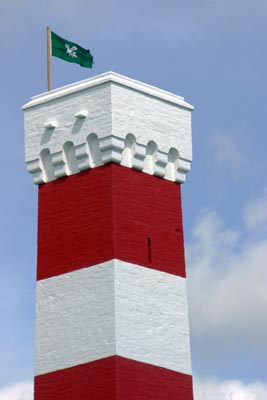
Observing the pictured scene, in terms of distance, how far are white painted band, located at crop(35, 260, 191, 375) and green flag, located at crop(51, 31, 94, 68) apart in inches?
223

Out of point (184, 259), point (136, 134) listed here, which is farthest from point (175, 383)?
point (136, 134)

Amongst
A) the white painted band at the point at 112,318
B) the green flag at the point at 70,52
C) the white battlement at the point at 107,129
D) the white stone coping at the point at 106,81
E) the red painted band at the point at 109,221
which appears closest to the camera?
the white painted band at the point at 112,318

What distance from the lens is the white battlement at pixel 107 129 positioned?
123 ft

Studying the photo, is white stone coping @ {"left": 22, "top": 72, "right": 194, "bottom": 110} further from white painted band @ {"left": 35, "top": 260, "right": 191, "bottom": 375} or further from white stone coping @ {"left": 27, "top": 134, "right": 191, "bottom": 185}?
white painted band @ {"left": 35, "top": 260, "right": 191, "bottom": 375}

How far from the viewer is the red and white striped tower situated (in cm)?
3597

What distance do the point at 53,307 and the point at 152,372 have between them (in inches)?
110

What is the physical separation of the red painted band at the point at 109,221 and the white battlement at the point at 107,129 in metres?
0.32

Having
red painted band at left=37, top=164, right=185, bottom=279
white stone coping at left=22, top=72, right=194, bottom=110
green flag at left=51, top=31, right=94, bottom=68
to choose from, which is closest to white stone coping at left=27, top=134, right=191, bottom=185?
red painted band at left=37, top=164, right=185, bottom=279

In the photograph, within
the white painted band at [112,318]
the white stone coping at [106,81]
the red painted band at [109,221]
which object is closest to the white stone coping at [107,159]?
the red painted band at [109,221]

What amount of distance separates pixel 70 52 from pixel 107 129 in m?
3.63

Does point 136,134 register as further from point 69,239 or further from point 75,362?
point 75,362

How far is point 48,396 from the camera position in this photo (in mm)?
36469

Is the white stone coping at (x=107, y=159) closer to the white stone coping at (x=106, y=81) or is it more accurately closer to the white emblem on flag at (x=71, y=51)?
the white stone coping at (x=106, y=81)

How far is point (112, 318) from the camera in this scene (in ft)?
117
